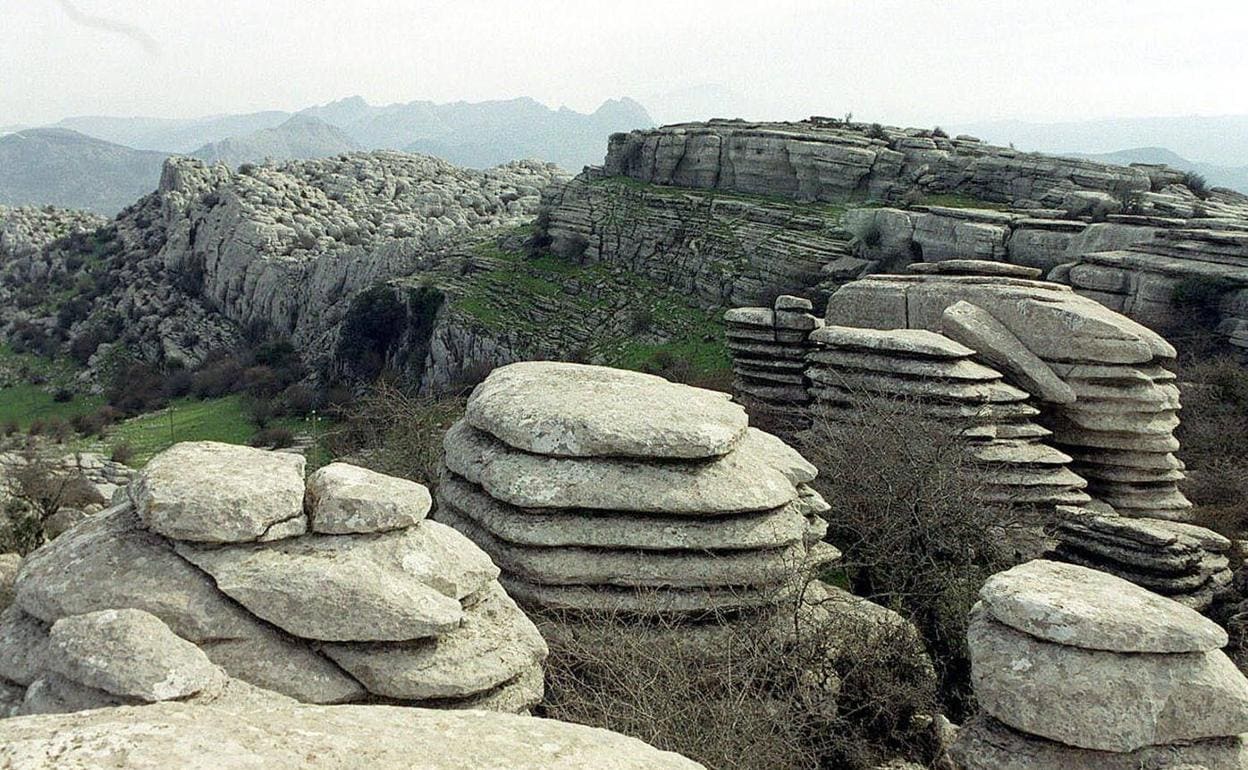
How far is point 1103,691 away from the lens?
462 cm

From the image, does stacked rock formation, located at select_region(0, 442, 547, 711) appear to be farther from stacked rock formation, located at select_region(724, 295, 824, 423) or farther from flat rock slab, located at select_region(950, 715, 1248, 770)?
stacked rock formation, located at select_region(724, 295, 824, 423)

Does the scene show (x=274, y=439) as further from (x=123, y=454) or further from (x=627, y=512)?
(x=627, y=512)

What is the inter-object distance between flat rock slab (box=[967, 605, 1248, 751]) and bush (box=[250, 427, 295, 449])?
1510 inches

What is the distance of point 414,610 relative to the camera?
4418 mm

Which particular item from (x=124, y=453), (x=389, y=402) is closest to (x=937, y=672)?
(x=389, y=402)

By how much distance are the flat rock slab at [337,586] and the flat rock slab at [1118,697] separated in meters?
3.16

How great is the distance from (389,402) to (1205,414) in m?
14.7

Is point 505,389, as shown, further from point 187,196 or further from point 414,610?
point 187,196

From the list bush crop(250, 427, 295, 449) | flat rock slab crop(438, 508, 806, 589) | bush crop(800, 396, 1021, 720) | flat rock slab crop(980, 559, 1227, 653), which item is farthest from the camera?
bush crop(250, 427, 295, 449)

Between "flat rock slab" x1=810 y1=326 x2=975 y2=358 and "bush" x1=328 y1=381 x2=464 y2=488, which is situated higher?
"flat rock slab" x1=810 y1=326 x2=975 y2=358

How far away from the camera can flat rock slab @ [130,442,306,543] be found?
14.3 feet

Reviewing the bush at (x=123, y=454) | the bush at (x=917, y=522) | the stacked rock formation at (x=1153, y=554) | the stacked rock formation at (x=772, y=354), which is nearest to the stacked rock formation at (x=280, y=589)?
the bush at (x=917, y=522)

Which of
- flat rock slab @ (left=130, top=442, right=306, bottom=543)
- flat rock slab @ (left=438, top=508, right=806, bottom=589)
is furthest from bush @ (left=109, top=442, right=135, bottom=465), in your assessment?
flat rock slab @ (left=130, top=442, right=306, bottom=543)

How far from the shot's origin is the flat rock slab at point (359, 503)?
466 cm
